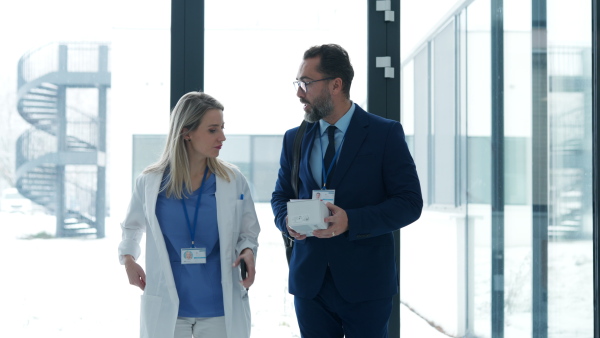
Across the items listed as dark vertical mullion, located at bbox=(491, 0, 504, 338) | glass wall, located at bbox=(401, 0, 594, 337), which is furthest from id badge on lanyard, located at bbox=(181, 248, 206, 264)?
dark vertical mullion, located at bbox=(491, 0, 504, 338)

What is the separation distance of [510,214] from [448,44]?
104 cm

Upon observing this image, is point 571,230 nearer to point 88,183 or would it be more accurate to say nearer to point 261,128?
point 261,128

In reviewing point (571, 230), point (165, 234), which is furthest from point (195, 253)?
point (571, 230)

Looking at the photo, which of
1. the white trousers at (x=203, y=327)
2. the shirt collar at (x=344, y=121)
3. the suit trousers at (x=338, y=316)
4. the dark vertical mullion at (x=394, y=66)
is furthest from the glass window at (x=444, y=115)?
the white trousers at (x=203, y=327)

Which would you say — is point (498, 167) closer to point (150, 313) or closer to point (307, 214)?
point (307, 214)

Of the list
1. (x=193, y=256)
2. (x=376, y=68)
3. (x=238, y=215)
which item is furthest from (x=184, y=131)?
(x=376, y=68)

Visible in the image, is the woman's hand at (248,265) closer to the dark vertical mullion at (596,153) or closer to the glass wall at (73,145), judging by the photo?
the glass wall at (73,145)

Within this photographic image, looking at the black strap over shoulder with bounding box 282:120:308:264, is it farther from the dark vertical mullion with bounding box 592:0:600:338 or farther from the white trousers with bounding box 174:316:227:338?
the dark vertical mullion with bounding box 592:0:600:338

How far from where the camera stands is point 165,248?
2.30 metres

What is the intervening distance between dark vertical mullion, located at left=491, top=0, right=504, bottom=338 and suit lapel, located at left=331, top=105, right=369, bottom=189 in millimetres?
1410

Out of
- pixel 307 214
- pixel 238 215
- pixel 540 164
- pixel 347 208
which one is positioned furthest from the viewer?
pixel 540 164

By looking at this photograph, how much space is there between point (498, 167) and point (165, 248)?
6.50 feet

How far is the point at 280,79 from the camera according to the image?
3.28m

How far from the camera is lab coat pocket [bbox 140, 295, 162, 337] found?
2.29m
